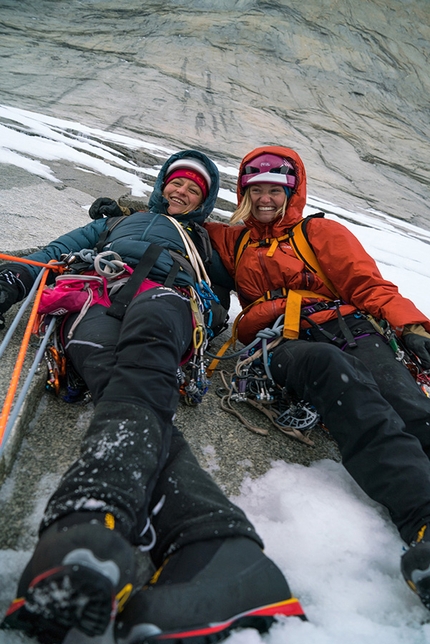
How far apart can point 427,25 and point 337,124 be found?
1388cm

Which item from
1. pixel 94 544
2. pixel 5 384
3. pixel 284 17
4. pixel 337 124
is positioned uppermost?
pixel 284 17

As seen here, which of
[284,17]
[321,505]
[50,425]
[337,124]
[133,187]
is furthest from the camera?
[284,17]

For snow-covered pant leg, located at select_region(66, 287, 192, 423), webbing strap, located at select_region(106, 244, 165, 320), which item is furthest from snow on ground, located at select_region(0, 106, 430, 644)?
webbing strap, located at select_region(106, 244, 165, 320)

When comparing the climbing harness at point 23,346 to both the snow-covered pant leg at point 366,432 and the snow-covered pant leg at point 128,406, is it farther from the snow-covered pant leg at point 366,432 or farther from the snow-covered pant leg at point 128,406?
the snow-covered pant leg at point 366,432

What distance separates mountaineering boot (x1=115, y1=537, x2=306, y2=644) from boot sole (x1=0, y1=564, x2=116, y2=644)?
11 cm

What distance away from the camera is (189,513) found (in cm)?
108

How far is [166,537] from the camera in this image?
105cm

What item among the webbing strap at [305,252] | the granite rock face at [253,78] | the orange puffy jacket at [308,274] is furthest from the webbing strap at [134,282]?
the granite rock face at [253,78]

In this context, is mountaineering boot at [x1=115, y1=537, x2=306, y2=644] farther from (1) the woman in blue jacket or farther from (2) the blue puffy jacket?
(2) the blue puffy jacket

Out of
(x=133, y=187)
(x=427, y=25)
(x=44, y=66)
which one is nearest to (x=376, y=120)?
(x=427, y=25)

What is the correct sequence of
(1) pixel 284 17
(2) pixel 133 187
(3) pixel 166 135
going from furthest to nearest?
(1) pixel 284 17 → (3) pixel 166 135 → (2) pixel 133 187

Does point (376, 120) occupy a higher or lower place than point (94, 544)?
higher

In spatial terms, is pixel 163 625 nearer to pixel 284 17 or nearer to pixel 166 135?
pixel 166 135

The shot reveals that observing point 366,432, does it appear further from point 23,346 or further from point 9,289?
point 9,289
